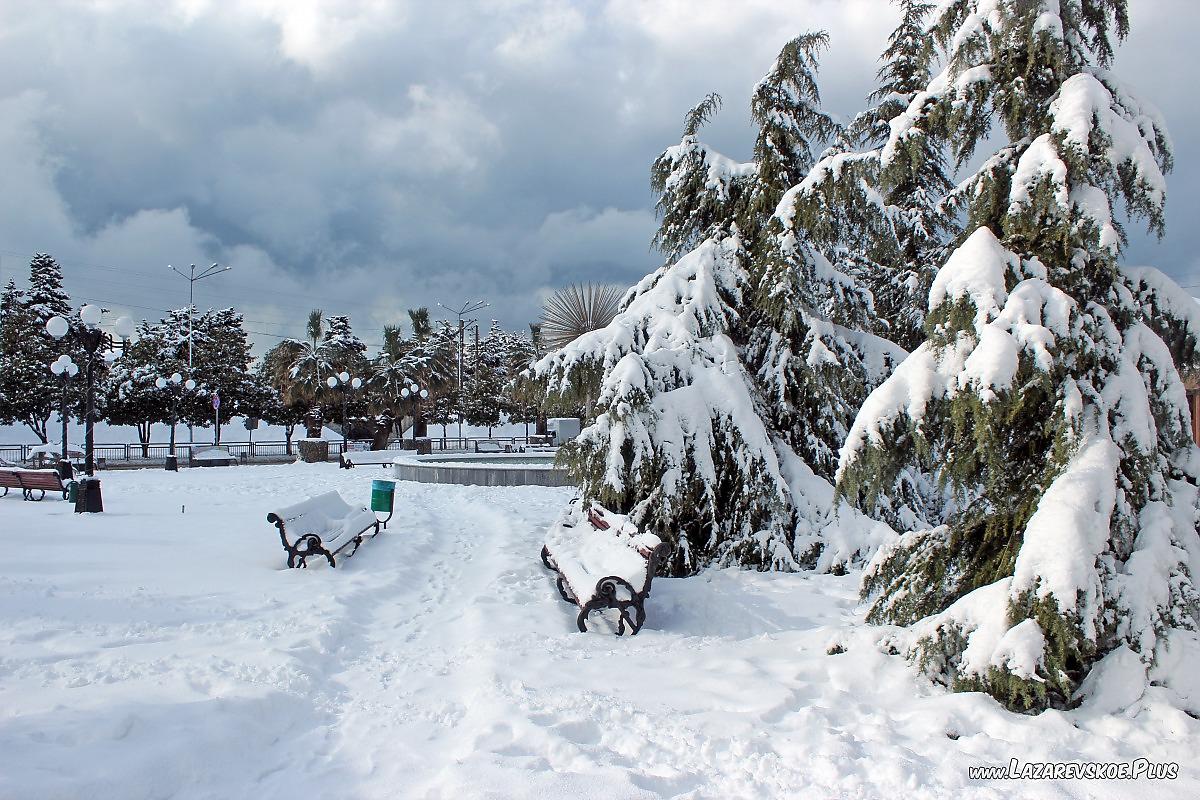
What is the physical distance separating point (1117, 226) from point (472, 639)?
516 centimetres

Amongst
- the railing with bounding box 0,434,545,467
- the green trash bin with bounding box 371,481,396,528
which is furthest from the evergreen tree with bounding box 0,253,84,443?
the green trash bin with bounding box 371,481,396,528

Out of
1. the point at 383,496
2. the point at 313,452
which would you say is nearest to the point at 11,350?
the point at 313,452

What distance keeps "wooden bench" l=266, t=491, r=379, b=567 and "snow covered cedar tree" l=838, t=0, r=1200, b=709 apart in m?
5.91

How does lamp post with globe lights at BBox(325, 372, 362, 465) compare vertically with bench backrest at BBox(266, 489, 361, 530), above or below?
above

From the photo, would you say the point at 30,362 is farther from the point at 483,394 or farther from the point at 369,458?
the point at 483,394

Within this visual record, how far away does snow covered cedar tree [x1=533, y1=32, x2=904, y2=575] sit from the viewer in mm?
7773

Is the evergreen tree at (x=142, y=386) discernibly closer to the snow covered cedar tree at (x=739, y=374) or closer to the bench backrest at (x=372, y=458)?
the bench backrest at (x=372, y=458)

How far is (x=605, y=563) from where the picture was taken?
659 centimetres

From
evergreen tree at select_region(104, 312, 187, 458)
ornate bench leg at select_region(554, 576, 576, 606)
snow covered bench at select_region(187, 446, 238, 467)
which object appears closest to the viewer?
ornate bench leg at select_region(554, 576, 576, 606)

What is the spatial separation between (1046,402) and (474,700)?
3.77 m

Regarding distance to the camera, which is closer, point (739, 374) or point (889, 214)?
point (739, 374)

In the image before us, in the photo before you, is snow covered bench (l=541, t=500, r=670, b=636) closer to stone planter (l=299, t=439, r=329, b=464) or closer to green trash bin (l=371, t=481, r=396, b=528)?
green trash bin (l=371, t=481, r=396, b=528)

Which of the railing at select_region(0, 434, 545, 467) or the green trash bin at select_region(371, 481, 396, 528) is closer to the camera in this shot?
the green trash bin at select_region(371, 481, 396, 528)

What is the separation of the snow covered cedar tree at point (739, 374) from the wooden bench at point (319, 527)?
115 inches
